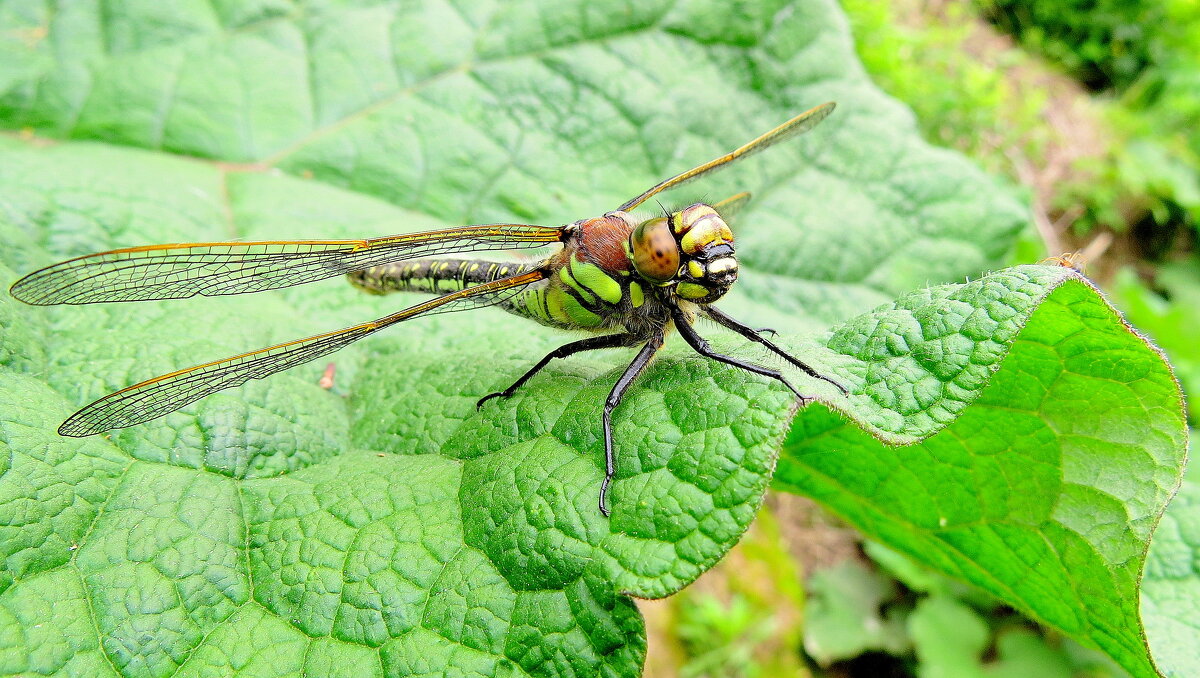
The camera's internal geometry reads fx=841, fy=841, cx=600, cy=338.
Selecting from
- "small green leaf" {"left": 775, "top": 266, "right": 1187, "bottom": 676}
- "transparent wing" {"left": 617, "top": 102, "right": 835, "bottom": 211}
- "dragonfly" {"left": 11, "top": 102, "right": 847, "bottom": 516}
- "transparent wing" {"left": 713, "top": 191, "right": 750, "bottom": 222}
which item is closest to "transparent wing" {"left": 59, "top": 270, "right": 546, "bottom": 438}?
"dragonfly" {"left": 11, "top": 102, "right": 847, "bottom": 516}

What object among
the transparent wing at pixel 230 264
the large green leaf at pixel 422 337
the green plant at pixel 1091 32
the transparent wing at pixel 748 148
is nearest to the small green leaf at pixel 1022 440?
the large green leaf at pixel 422 337

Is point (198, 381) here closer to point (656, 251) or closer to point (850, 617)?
point (656, 251)

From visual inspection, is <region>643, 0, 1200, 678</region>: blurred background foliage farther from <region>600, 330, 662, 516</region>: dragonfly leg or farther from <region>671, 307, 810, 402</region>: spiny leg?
<region>600, 330, 662, 516</region>: dragonfly leg

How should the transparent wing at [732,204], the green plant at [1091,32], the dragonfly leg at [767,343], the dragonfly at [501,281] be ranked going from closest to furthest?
the dragonfly leg at [767,343] < the dragonfly at [501,281] < the transparent wing at [732,204] < the green plant at [1091,32]

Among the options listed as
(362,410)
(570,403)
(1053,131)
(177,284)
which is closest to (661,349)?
(570,403)

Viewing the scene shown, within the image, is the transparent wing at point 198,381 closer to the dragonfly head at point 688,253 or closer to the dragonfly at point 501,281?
the dragonfly at point 501,281

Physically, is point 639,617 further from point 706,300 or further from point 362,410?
point 362,410

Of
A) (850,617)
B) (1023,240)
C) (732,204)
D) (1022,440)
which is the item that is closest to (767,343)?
(1022,440)
